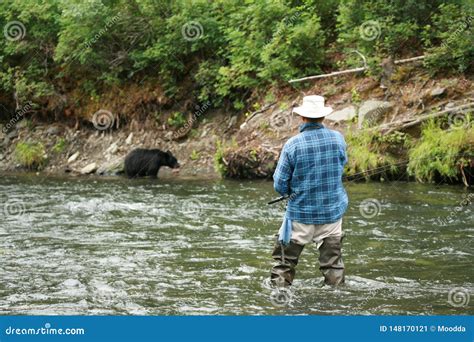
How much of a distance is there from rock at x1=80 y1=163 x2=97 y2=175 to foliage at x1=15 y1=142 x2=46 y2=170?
96.5 inches

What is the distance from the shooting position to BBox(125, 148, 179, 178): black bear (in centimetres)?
2178

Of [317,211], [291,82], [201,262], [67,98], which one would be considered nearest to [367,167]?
[291,82]

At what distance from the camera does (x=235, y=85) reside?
22891 mm

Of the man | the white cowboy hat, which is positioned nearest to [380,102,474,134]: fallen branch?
the man

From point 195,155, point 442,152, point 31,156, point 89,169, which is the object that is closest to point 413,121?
point 442,152

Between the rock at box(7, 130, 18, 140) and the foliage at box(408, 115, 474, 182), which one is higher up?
the foliage at box(408, 115, 474, 182)

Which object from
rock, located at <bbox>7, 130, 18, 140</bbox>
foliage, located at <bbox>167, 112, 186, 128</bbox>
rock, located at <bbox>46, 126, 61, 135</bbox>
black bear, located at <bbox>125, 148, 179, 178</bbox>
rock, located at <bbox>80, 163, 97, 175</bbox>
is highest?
foliage, located at <bbox>167, 112, 186, 128</bbox>

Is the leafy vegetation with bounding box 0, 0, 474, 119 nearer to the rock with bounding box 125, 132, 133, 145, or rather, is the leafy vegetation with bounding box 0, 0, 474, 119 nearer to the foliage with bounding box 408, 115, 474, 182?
the rock with bounding box 125, 132, 133, 145

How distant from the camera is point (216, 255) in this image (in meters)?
9.52

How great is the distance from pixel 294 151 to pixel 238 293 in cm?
157

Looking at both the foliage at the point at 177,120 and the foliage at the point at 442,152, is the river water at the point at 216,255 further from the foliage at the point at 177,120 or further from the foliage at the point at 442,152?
the foliage at the point at 177,120

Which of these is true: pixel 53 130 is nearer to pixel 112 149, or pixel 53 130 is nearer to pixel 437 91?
pixel 112 149

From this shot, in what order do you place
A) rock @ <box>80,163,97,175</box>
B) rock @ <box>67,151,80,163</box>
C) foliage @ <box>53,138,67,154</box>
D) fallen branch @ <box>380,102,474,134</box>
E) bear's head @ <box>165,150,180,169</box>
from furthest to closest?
foliage @ <box>53,138,67,154</box> < rock @ <box>67,151,80,163</box> < rock @ <box>80,163,97,175</box> < bear's head @ <box>165,150,180,169</box> < fallen branch @ <box>380,102,474,134</box>

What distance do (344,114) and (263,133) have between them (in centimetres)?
236
